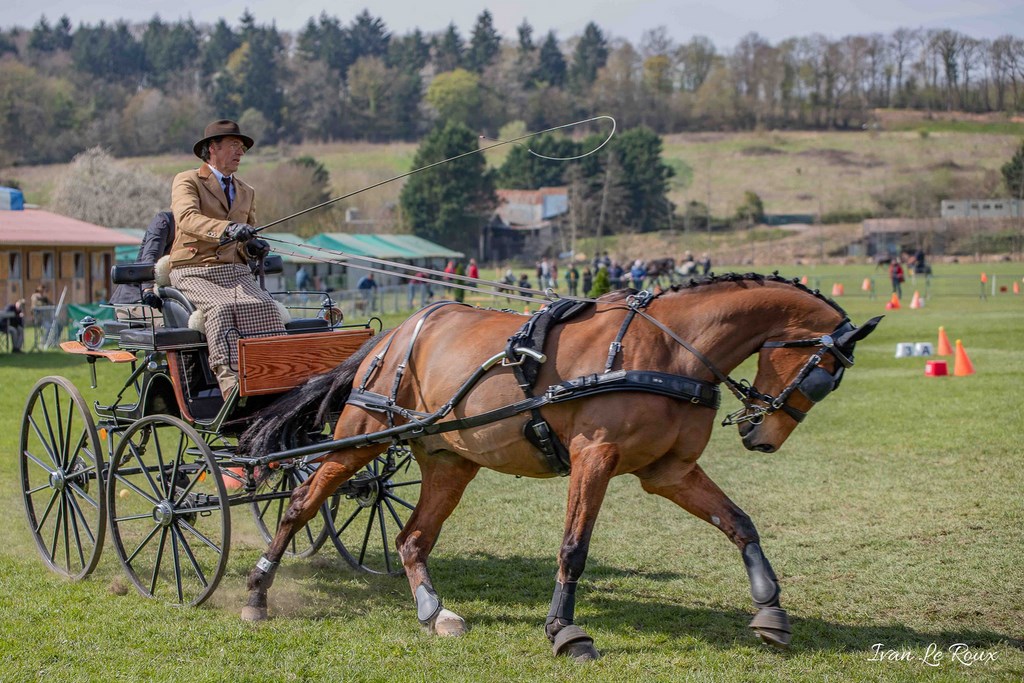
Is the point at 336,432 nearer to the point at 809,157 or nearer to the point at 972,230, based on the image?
the point at 972,230

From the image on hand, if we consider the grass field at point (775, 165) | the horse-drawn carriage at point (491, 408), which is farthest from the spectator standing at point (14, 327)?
the grass field at point (775, 165)

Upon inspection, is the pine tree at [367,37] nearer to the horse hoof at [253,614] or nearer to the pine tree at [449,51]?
the pine tree at [449,51]

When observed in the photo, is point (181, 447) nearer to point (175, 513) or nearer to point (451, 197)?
point (175, 513)

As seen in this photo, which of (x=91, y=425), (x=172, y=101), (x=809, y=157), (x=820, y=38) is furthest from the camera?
(x=820, y=38)

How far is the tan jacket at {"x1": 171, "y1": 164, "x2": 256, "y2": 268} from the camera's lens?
23.6 ft

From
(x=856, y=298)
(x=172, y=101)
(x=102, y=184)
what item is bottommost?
(x=856, y=298)

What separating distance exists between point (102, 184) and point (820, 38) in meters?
87.1

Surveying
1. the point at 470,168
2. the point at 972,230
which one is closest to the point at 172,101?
the point at 470,168

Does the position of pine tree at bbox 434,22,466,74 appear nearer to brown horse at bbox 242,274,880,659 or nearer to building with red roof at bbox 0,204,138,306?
building with red roof at bbox 0,204,138,306

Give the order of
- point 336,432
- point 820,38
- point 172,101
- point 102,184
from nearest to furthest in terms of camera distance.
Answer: point 336,432 < point 102,184 < point 172,101 < point 820,38

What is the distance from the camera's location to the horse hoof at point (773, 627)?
566cm

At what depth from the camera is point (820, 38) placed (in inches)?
4697
